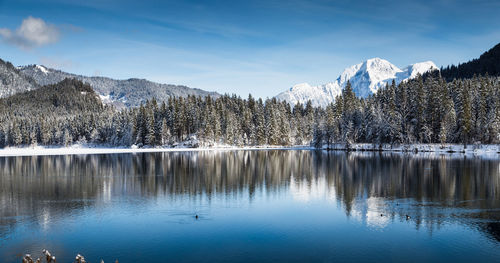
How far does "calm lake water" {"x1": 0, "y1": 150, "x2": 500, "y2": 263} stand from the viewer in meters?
21.1

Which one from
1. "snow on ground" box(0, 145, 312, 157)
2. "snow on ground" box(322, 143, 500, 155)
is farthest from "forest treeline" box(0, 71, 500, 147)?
"snow on ground" box(0, 145, 312, 157)

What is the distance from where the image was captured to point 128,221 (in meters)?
28.4

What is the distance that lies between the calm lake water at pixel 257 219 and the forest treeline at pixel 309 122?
183 ft

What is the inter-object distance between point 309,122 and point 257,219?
143 meters

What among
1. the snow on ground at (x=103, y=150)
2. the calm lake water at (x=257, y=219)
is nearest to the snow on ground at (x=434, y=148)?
the snow on ground at (x=103, y=150)

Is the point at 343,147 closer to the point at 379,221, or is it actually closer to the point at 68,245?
the point at 379,221

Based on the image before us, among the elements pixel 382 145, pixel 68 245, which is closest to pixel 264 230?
pixel 68 245

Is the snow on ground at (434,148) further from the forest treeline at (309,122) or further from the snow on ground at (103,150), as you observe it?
the snow on ground at (103,150)

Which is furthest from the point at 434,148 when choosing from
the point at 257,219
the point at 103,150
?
the point at 103,150

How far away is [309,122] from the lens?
16875cm

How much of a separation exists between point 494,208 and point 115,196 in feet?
118

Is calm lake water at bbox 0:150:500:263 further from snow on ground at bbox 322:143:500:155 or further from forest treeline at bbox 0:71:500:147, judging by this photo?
forest treeline at bbox 0:71:500:147

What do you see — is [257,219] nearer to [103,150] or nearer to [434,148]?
[434,148]

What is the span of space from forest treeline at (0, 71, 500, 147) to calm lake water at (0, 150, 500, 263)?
5590cm
